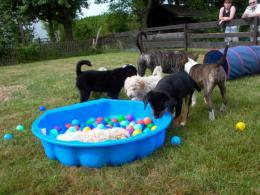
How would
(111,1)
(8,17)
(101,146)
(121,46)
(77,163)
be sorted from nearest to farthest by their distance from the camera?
1. (101,146)
2. (77,163)
3. (8,17)
4. (121,46)
5. (111,1)

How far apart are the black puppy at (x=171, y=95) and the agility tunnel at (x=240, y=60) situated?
7.88ft

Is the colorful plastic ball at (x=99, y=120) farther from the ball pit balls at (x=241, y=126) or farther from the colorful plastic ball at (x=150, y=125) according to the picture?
the ball pit balls at (x=241, y=126)

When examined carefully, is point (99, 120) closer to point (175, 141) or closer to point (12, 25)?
point (175, 141)

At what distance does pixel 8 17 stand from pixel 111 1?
11895mm

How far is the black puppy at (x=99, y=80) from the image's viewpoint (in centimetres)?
591

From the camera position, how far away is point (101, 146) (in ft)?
10.3

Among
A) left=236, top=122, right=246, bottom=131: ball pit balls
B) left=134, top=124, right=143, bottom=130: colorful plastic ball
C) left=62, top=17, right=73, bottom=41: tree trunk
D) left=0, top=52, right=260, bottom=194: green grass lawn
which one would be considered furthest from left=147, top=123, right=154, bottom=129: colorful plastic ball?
left=62, top=17, right=73, bottom=41: tree trunk

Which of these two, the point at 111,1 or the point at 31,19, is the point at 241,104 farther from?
the point at 111,1

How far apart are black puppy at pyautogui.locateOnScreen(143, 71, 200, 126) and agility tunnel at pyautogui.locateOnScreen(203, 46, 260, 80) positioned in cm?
240

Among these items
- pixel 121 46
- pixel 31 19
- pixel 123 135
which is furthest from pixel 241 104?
pixel 31 19

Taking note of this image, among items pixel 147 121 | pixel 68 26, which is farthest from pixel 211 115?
pixel 68 26

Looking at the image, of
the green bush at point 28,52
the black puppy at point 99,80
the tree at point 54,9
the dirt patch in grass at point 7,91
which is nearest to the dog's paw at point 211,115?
the black puppy at point 99,80

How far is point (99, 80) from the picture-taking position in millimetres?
5980

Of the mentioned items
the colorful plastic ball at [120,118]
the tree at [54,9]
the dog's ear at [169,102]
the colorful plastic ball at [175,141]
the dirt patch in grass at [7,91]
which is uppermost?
the tree at [54,9]
